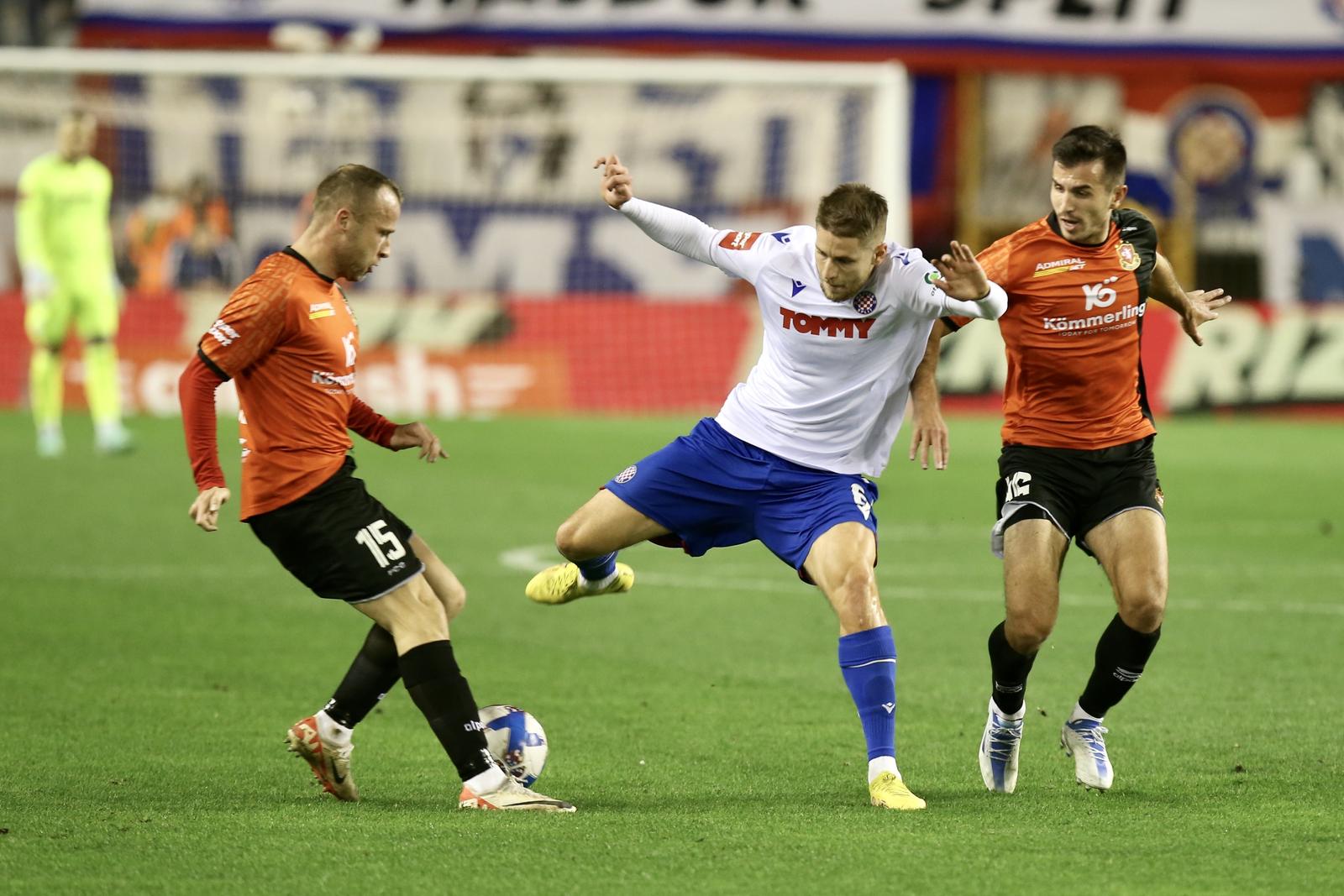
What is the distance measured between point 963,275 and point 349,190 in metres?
1.97

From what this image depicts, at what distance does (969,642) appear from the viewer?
993 centimetres

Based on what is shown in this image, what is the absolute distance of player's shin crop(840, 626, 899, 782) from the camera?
20.8 ft

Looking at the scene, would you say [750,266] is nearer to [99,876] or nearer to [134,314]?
[99,876]

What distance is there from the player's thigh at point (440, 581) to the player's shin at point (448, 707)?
35cm

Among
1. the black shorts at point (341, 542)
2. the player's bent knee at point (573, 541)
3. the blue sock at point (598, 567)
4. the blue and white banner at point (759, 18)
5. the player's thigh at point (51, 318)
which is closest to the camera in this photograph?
the black shorts at point (341, 542)

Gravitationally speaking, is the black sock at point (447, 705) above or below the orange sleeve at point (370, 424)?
below

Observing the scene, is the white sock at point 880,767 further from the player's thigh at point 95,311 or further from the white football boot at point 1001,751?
the player's thigh at point 95,311

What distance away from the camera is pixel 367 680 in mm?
6555

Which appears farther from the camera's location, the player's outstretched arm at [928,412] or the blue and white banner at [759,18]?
the blue and white banner at [759,18]

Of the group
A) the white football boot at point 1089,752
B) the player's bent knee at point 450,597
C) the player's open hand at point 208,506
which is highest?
the player's open hand at point 208,506

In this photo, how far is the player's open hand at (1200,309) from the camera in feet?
23.9

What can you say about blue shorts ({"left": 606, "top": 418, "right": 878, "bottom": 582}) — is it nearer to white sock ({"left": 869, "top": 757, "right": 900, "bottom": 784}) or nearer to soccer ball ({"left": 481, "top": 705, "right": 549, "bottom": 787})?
white sock ({"left": 869, "top": 757, "right": 900, "bottom": 784})

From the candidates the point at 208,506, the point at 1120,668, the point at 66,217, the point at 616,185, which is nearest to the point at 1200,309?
the point at 1120,668

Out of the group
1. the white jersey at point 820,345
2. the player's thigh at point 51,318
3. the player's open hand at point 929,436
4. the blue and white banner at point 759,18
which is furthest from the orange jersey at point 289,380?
the blue and white banner at point 759,18
